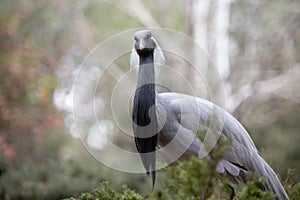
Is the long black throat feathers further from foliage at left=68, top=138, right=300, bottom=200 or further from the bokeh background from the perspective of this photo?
the bokeh background

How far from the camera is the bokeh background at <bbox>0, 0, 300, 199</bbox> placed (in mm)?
9070

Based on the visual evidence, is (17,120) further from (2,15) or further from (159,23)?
(159,23)

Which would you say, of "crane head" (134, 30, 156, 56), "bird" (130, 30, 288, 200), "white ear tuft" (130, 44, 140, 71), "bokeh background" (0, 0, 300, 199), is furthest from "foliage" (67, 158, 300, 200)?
"bokeh background" (0, 0, 300, 199)

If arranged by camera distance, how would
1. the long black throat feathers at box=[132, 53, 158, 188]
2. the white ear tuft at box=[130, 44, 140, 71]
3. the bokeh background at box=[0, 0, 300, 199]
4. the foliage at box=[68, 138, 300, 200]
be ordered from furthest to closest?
the bokeh background at box=[0, 0, 300, 199], the white ear tuft at box=[130, 44, 140, 71], the long black throat feathers at box=[132, 53, 158, 188], the foliage at box=[68, 138, 300, 200]

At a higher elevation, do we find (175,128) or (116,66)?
(116,66)

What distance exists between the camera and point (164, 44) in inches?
423

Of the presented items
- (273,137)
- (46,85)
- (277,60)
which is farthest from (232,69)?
(46,85)

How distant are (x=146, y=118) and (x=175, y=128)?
21 cm

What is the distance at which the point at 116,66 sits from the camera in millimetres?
11453

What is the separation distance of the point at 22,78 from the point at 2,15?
1148 mm

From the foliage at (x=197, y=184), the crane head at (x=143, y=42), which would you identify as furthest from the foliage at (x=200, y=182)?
the crane head at (x=143, y=42)

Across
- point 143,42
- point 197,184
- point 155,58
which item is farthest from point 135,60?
point 197,184

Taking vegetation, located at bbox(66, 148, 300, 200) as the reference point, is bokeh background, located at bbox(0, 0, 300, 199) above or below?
above

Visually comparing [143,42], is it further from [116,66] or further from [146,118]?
[116,66]
